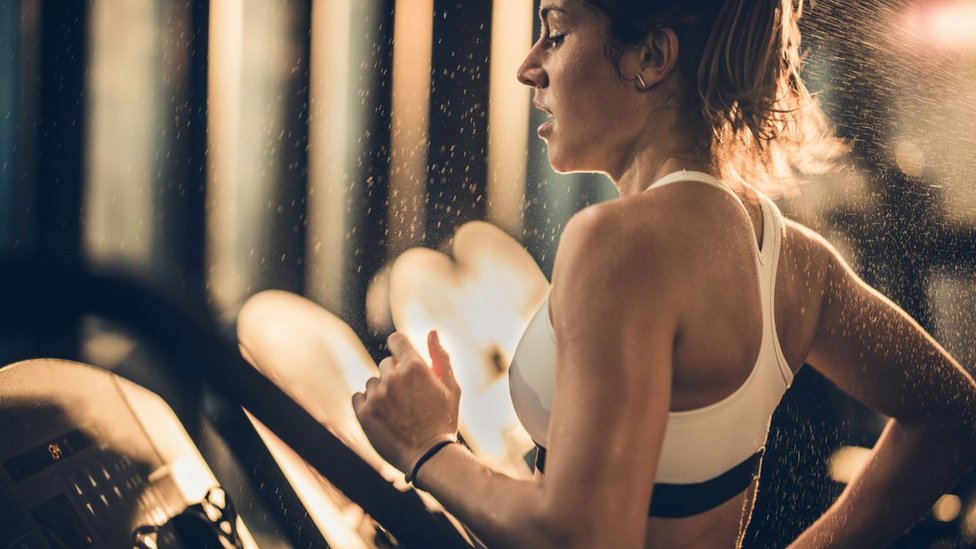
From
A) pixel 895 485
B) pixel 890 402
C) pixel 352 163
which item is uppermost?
pixel 352 163

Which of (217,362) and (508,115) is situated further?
(508,115)

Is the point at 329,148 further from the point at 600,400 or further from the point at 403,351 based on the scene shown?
the point at 600,400

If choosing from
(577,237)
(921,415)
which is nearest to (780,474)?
(921,415)

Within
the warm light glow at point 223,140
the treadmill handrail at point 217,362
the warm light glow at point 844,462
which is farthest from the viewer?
the warm light glow at point 844,462

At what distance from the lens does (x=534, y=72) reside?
63cm

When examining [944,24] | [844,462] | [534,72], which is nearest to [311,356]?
[534,72]

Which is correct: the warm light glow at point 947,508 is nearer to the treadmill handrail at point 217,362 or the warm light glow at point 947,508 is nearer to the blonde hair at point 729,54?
the treadmill handrail at point 217,362

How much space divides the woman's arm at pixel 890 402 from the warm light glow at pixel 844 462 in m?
1.03

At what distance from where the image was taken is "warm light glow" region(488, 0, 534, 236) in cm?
145

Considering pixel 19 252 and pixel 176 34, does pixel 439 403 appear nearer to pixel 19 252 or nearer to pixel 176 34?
pixel 19 252

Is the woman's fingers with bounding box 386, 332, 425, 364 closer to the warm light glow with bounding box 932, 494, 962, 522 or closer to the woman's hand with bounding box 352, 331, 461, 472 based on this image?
the woman's hand with bounding box 352, 331, 461, 472

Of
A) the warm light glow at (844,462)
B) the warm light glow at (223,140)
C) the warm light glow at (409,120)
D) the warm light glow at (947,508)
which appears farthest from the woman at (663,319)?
the warm light glow at (947,508)

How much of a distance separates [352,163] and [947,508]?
5.97 feet

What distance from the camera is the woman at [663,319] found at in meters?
0.44
